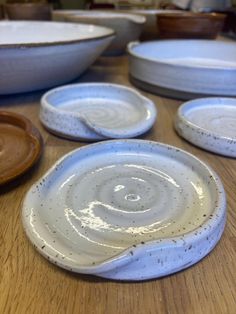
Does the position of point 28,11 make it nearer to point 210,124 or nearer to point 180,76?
point 180,76

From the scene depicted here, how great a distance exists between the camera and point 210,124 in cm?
52

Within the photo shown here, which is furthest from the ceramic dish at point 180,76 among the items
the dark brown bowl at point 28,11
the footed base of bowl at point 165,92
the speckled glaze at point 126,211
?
the dark brown bowl at point 28,11

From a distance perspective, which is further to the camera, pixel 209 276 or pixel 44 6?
pixel 44 6

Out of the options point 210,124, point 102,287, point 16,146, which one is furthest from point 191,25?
point 102,287

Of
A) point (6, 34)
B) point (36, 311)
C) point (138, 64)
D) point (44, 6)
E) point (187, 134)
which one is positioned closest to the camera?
point (36, 311)

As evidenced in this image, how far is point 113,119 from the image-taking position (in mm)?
547

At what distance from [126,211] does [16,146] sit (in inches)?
7.6

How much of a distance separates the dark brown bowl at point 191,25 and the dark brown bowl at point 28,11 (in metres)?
0.41

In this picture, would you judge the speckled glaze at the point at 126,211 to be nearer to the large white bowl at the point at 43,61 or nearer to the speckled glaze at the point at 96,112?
the speckled glaze at the point at 96,112

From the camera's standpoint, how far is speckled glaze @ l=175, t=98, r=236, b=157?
17.8 inches

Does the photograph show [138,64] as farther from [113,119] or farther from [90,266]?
[90,266]

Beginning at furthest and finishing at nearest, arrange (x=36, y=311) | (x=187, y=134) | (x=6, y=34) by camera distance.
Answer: (x=6, y=34)
(x=187, y=134)
(x=36, y=311)

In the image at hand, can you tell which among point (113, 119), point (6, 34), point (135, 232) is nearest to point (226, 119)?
point (113, 119)

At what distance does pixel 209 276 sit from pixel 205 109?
1.16 ft
